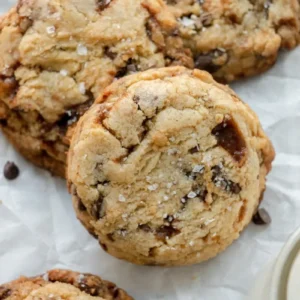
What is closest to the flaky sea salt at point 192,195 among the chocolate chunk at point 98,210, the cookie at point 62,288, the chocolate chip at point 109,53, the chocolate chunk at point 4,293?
the chocolate chunk at point 98,210

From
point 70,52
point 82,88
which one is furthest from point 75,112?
point 70,52

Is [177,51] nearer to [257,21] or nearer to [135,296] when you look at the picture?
[257,21]

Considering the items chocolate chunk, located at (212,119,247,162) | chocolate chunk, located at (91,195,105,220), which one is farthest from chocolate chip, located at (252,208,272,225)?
chocolate chunk, located at (91,195,105,220)

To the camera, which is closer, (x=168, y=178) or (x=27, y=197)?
(x=168, y=178)

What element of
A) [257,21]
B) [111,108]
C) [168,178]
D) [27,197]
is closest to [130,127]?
[111,108]

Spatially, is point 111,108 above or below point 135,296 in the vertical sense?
above

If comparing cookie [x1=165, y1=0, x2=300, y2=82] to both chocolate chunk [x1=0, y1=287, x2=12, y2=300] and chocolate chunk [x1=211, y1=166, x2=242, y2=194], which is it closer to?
chocolate chunk [x1=211, y1=166, x2=242, y2=194]

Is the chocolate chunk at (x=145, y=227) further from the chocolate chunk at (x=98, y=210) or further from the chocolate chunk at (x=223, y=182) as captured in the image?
the chocolate chunk at (x=223, y=182)
